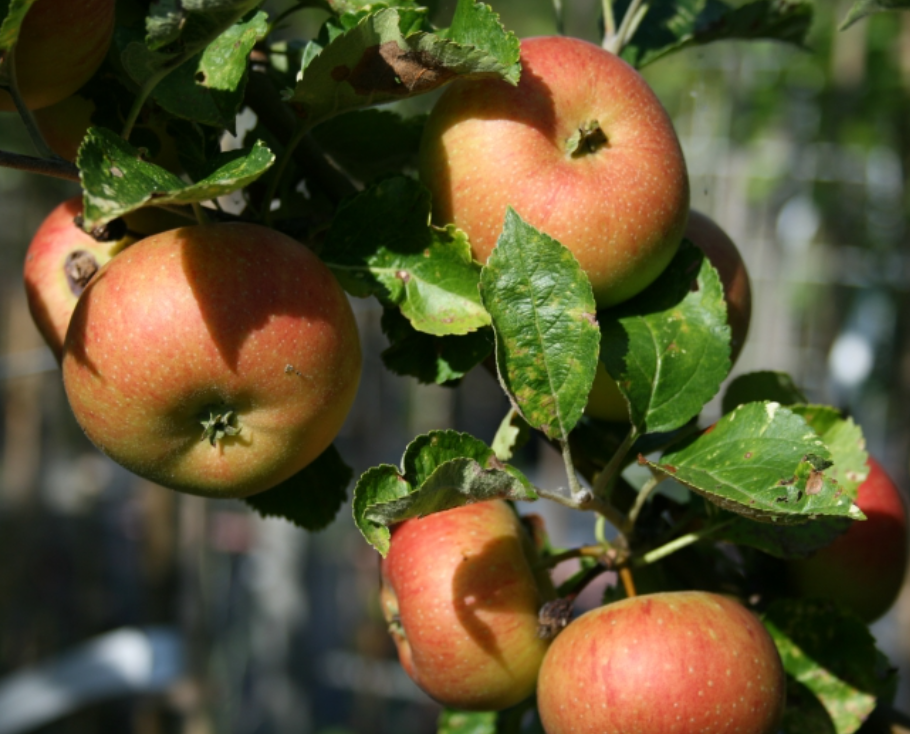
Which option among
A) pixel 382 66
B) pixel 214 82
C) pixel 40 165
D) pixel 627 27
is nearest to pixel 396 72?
pixel 382 66

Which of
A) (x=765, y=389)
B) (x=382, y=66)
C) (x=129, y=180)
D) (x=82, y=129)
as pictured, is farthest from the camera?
→ (x=765, y=389)

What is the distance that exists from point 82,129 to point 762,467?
54 cm

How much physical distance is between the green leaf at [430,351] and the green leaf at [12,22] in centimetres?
28

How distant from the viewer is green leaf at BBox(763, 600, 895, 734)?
0.65 meters

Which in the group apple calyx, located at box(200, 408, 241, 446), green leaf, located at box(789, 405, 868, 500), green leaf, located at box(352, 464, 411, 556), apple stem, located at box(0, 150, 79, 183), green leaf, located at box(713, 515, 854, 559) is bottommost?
green leaf, located at box(713, 515, 854, 559)

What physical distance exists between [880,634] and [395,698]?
2.46 m

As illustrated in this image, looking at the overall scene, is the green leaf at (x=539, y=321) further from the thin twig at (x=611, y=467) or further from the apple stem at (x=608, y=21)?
the apple stem at (x=608, y=21)

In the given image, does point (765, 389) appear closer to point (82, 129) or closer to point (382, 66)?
point (382, 66)

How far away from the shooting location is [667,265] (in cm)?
61

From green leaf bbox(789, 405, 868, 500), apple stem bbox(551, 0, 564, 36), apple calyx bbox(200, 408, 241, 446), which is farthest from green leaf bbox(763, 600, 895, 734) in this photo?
apple stem bbox(551, 0, 564, 36)

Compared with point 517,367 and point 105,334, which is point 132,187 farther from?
point 517,367

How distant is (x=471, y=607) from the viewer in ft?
2.06

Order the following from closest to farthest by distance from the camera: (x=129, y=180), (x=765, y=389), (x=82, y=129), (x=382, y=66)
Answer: (x=129, y=180)
(x=382, y=66)
(x=82, y=129)
(x=765, y=389)

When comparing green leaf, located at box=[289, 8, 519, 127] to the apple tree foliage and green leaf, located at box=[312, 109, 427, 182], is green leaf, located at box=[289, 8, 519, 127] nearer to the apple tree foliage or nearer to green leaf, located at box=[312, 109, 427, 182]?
the apple tree foliage
